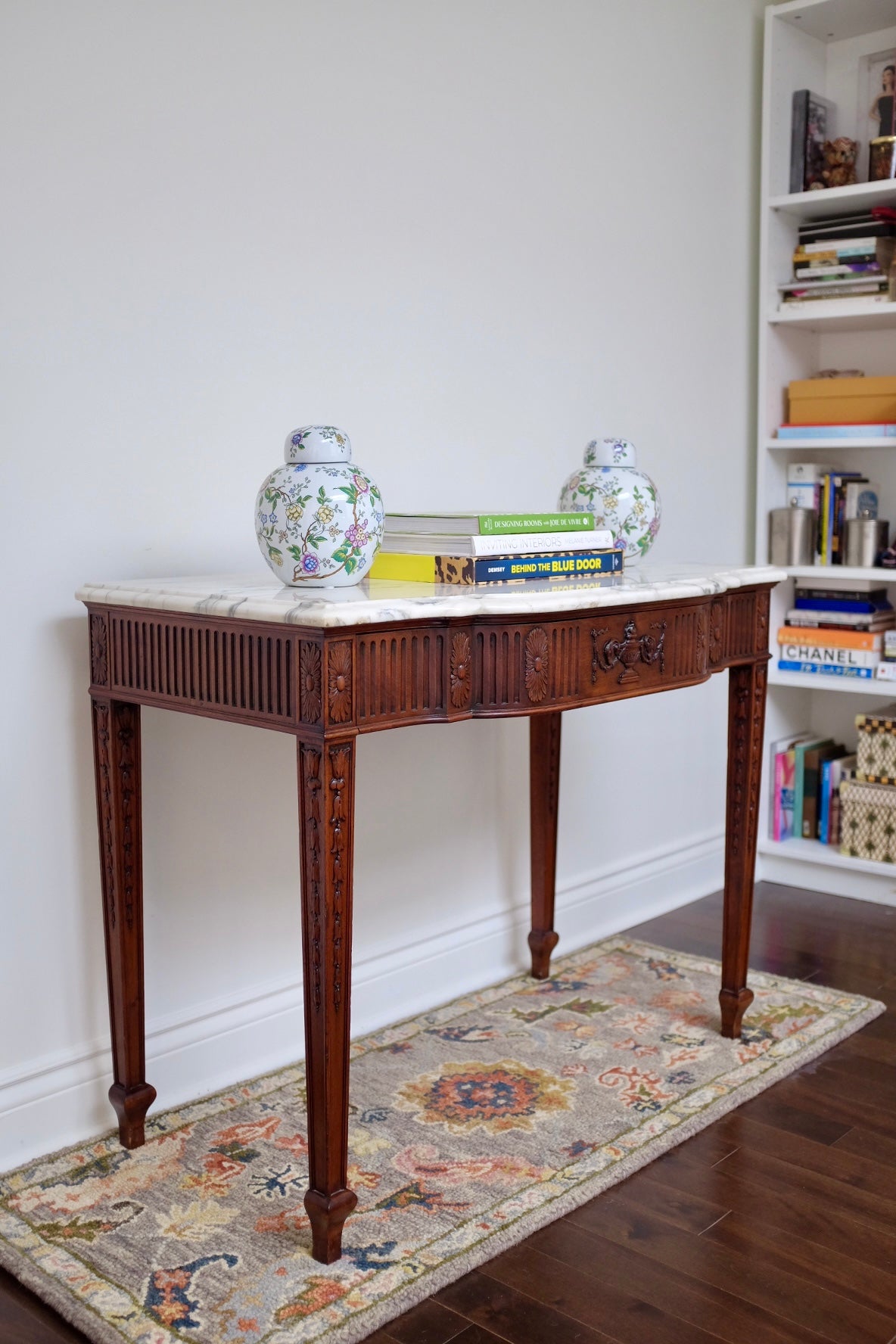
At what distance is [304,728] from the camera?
1443 mm

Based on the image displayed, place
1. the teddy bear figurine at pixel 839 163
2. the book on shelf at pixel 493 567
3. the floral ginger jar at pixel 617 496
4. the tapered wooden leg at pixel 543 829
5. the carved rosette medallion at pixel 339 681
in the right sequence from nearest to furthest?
the carved rosette medallion at pixel 339 681
the book on shelf at pixel 493 567
the floral ginger jar at pixel 617 496
the tapered wooden leg at pixel 543 829
the teddy bear figurine at pixel 839 163

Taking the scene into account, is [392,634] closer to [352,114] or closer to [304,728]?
[304,728]

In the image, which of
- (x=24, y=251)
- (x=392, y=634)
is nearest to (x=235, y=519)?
(x=24, y=251)

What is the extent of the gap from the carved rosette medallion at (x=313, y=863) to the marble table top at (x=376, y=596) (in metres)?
0.17

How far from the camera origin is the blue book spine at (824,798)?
3176mm

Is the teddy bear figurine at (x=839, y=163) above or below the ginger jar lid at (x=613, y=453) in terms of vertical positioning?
above

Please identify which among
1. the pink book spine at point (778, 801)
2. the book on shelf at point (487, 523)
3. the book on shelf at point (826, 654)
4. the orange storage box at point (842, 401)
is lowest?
the pink book spine at point (778, 801)

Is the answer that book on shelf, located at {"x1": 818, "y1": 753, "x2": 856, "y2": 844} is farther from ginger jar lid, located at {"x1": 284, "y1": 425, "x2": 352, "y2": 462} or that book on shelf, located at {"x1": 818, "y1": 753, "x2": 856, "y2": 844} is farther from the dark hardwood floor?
ginger jar lid, located at {"x1": 284, "y1": 425, "x2": 352, "y2": 462}

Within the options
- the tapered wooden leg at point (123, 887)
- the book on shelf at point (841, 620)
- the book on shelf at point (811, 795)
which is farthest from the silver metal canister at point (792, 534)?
the tapered wooden leg at point (123, 887)

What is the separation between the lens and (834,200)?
2.98m

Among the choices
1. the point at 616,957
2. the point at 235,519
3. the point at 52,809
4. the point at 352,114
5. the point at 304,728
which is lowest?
the point at 616,957

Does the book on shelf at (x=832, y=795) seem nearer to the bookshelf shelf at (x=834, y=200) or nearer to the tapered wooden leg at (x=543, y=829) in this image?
the tapered wooden leg at (x=543, y=829)

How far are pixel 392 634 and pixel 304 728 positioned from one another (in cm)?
15

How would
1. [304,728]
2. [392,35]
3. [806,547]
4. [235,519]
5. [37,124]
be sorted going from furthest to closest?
1. [806,547]
2. [392,35]
3. [235,519]
4. [37,124]
5. [304,728]
